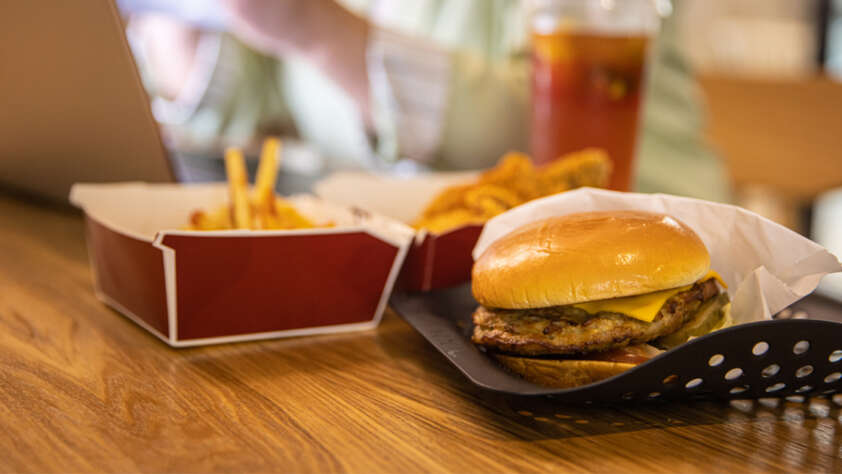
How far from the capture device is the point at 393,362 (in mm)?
856

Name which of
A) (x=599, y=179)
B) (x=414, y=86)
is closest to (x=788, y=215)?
(x=414, y=86)

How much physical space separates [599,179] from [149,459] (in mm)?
881

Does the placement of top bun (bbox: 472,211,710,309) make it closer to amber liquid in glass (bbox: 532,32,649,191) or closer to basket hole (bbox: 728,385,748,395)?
basket hole (bbox: 728,385,748,395)

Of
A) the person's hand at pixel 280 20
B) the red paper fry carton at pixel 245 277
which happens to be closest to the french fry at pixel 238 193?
the red paper fry carton at pixel 245 277

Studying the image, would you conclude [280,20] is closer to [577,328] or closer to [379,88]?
[379,88]

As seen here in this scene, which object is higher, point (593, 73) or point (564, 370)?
point (593, 73)

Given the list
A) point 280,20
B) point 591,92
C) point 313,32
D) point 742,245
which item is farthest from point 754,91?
point 742,245

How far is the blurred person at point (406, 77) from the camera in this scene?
8.91 ft

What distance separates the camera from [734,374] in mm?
653

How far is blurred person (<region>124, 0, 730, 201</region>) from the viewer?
272 cm

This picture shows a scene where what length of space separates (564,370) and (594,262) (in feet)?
0.35

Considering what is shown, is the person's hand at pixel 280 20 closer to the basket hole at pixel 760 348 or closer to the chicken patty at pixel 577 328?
the chicken patty at pixel 577 328

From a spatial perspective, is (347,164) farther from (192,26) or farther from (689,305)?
(689,305)

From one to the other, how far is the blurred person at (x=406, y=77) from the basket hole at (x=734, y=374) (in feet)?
6.90
